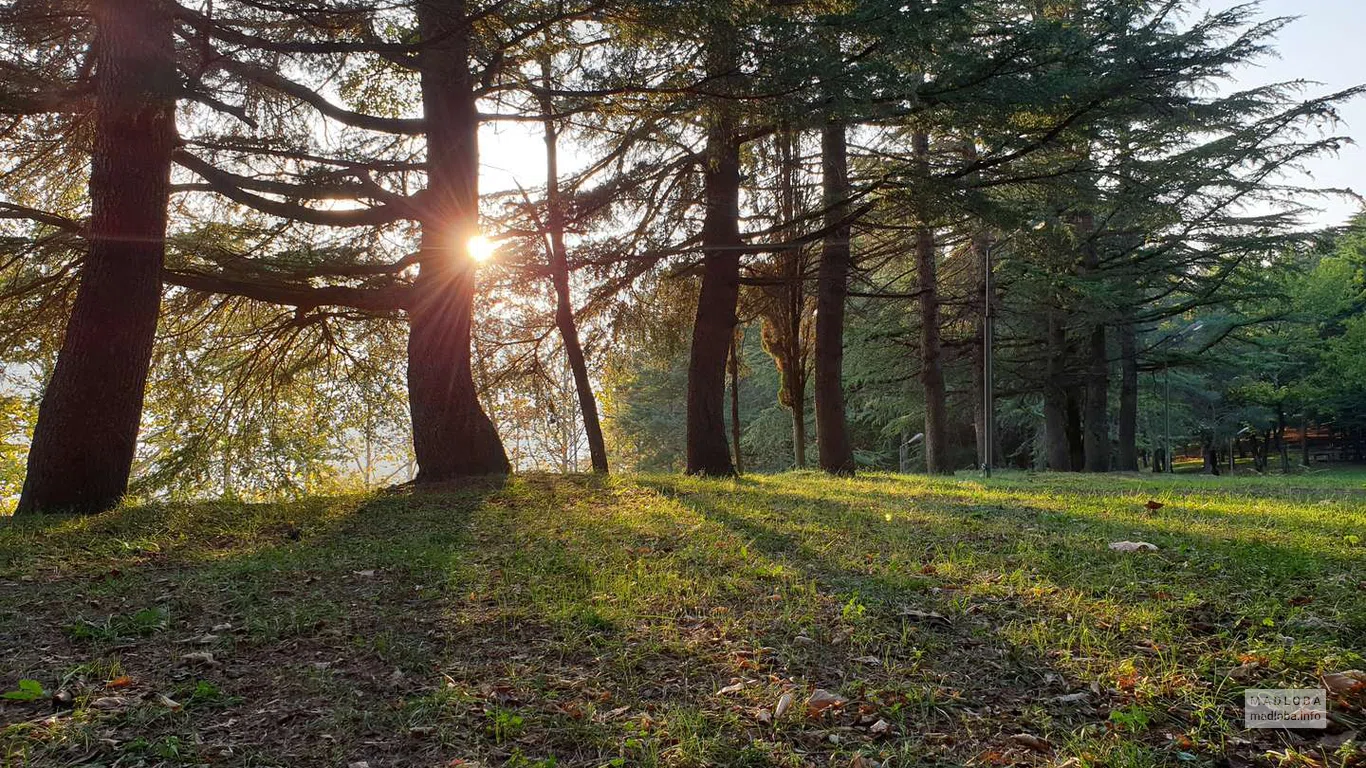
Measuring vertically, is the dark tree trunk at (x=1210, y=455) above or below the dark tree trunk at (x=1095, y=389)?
below

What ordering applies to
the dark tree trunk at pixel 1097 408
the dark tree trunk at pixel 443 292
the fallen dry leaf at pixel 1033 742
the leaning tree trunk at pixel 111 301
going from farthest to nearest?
the dark tree trunk at pixel 1097 408 < the dark tree trunk at pixel 443 292 < the leaning tree trunk at pixel 111 301 < the fallen dry leaf at pixel 1033 742

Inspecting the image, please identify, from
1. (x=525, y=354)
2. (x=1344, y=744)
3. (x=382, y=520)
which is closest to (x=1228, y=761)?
(x=1344, y=744)

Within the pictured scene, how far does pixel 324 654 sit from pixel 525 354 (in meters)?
9.14

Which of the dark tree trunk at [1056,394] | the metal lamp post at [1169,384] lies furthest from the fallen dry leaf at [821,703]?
the metal lamp post at [1169,384]

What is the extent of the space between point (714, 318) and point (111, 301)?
733 cm

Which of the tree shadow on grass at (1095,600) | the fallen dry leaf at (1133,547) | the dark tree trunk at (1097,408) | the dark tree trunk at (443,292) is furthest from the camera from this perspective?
the dark tree trunk at (1097,408)

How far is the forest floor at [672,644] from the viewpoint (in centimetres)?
243

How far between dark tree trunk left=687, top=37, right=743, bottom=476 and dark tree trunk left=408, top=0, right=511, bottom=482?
144 inches

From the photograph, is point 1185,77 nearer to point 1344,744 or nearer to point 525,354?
point 525,354

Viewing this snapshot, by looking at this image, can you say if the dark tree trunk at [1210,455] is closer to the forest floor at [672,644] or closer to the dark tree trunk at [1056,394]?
the dark tree trunk at [1056,394]

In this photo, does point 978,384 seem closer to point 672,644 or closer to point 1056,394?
point 1056,394

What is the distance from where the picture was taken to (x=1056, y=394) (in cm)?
1900

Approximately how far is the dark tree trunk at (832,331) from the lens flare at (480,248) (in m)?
5.60

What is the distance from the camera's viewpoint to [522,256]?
10898 mm
